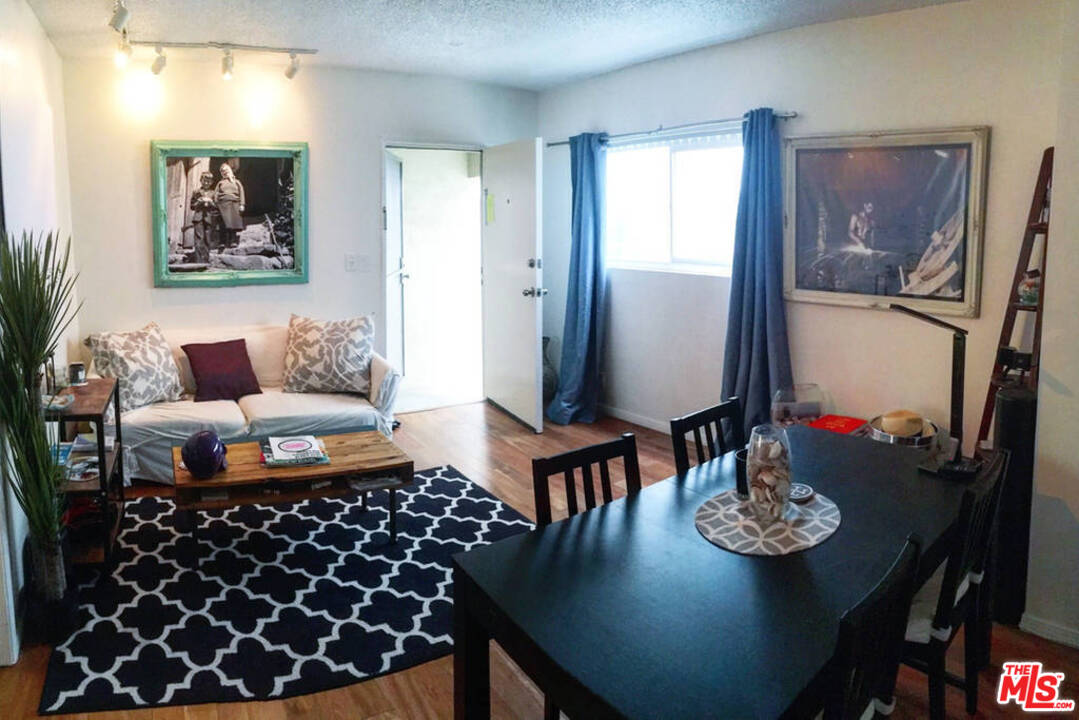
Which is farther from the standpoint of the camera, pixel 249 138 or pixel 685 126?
pixel 249 138

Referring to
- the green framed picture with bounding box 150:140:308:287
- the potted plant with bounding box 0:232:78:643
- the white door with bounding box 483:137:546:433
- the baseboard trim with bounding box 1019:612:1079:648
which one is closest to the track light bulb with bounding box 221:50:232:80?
the green framed picture with bounding box 150:140:308:287

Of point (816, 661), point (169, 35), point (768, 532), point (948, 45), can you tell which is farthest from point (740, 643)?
point (169, 35)

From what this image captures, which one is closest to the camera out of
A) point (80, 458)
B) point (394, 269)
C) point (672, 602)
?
point (672, 602)

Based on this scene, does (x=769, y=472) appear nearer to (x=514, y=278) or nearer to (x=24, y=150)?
(x=24, y=150)

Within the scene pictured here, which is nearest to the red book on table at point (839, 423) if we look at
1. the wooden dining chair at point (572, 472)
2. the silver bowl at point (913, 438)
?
the silver bowl at point (913, 438)

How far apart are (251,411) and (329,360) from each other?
571 millimetres

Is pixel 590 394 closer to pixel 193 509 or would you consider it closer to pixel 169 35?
pixel 193 509

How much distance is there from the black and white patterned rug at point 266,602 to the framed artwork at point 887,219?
2072 mm

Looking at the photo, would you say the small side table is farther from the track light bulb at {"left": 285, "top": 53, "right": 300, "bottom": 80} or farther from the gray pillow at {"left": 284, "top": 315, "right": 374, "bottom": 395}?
the track light bulb at {"left": 285, "top": 53, "right": 300, "bottom": 80}

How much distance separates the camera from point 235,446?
12.3 feet

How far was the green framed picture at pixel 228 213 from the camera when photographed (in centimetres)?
489

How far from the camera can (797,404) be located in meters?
4.25

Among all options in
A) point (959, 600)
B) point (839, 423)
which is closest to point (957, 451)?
point (959, 600)

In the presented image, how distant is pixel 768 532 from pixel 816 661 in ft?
1.84
